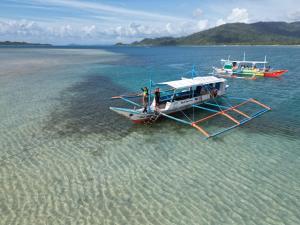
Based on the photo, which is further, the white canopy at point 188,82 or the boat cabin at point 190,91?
the boat cabin at point 190,91

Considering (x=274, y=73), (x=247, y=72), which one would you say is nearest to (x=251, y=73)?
(x=247, y=72)

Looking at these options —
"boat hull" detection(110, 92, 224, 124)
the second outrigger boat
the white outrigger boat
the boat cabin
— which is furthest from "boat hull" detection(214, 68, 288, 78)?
"boat hull" detection(110, 92, 224, 124)

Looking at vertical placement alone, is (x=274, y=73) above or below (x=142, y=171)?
above

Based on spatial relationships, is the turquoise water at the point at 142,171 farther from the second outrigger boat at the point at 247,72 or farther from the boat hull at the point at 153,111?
the second outrigger boat at the point at 247,72

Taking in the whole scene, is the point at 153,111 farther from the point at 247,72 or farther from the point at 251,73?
the point at 247,72

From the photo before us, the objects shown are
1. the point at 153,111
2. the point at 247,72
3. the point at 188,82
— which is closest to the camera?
the point at 153,111

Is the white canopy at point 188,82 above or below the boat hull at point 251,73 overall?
above

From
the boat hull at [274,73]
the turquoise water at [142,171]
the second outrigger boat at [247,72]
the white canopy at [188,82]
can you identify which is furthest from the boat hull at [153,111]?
the boat hull at [274,73]

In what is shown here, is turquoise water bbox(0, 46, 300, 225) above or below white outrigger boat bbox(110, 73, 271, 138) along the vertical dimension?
below

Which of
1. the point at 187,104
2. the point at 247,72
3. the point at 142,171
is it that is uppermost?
the point at 247,72

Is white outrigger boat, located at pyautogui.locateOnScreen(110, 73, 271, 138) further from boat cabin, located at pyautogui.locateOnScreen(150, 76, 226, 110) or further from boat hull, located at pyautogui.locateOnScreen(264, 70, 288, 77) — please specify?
boat hull, located at pyautogui.locateOnScreen(264, 70, 288, 77)

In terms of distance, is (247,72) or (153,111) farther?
(247,72)

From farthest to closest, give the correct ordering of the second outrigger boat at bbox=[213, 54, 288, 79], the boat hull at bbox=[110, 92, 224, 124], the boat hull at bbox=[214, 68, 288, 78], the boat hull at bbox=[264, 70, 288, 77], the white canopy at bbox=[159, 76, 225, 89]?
the second outrigger boat at bbox=[213, 54, 288, 79]
the boat hull at bbox=[214, 68, 288, 78]
the boat hull at bbox=[264, 70, 288, 77]
the white canopy at bbox=[159, 76, 225, 89]
the boat hull at bbox=[110, 92, 224, 124]
